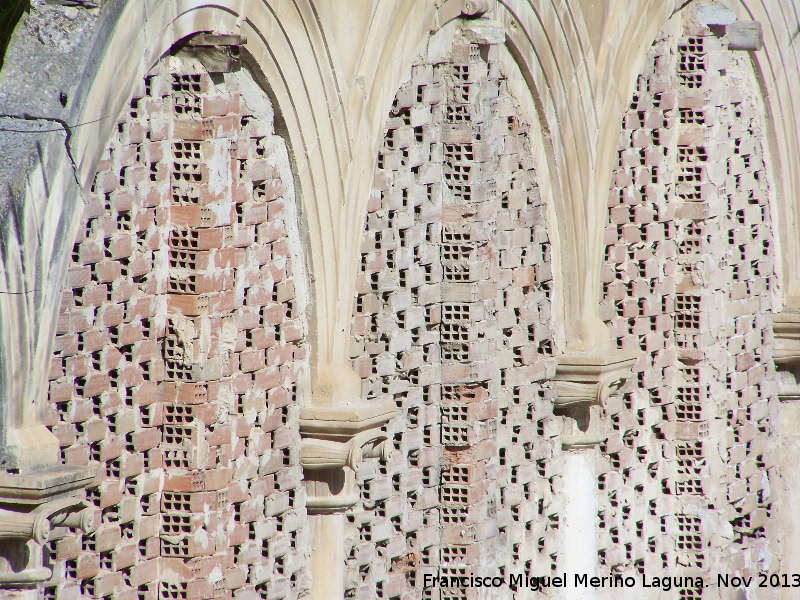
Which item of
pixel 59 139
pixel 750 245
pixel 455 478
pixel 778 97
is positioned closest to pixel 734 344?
pixel 750 245

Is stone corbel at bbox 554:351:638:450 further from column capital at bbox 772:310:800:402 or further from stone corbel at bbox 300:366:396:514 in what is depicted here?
stone corbel at bbox 300:366:396:514

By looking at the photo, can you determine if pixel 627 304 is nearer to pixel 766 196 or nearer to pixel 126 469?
pixel 766 196

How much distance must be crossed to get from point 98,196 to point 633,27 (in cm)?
433

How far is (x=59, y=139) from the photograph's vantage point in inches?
247

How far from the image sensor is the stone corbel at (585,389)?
966 cm

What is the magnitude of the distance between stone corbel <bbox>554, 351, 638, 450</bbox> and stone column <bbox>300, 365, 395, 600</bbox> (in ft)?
6.20

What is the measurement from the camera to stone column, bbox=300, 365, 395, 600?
7.79 metres

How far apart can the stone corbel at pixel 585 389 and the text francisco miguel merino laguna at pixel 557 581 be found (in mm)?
764

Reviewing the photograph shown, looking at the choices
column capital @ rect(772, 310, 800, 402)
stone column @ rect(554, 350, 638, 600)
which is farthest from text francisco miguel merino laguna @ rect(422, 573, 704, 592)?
column capital @ rect(772, 310, 800, 402)

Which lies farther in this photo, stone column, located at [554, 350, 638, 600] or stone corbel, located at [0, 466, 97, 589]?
stone column, located at [554, 350, 638, 600]

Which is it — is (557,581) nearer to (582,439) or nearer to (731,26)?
(582,439)

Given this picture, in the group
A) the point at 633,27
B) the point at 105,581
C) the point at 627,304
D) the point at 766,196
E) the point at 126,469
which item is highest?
the point at 633,27

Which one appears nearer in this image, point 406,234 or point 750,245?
point 406,234

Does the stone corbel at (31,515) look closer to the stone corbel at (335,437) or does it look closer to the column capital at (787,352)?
the stone corbel at (335,437)
